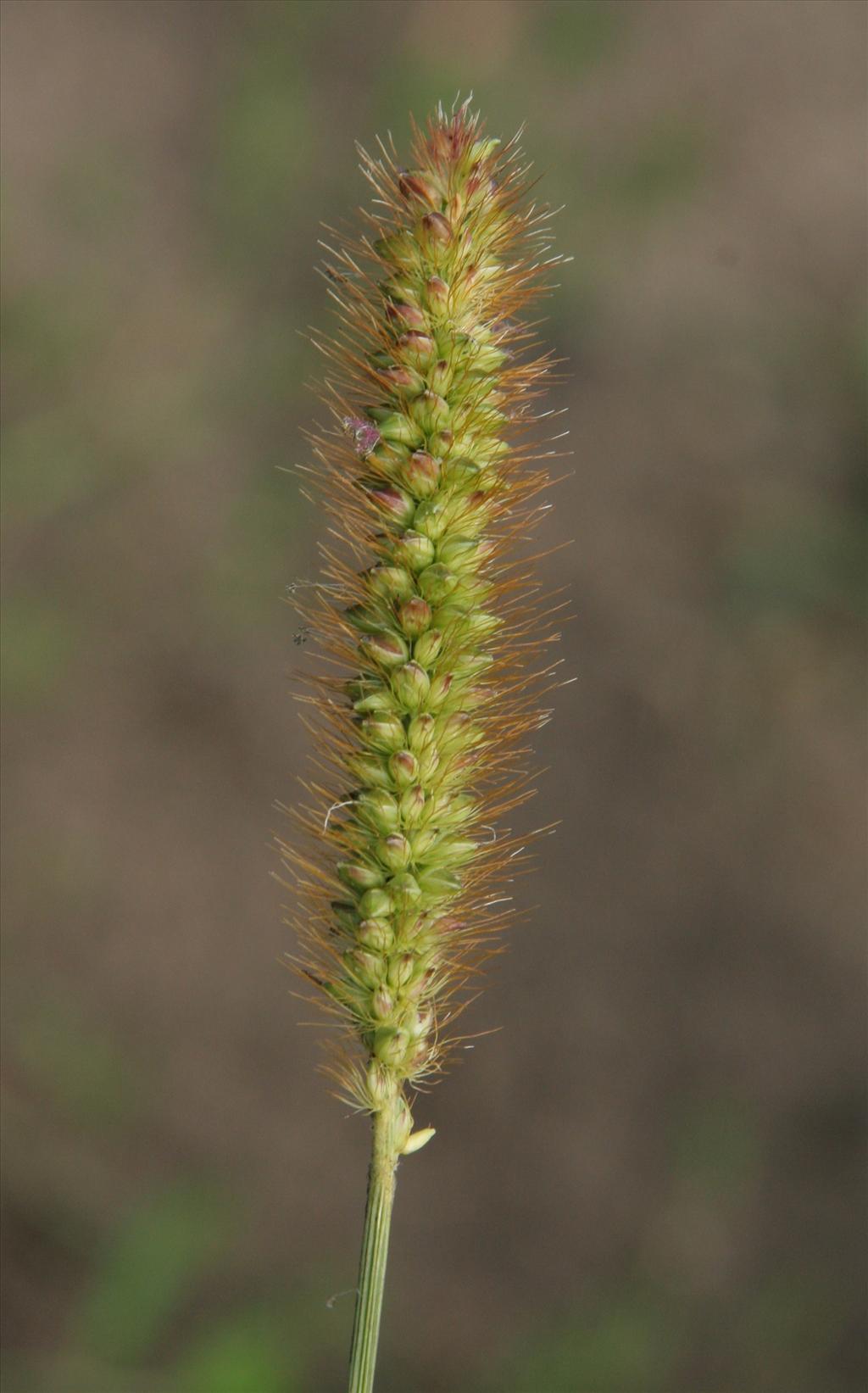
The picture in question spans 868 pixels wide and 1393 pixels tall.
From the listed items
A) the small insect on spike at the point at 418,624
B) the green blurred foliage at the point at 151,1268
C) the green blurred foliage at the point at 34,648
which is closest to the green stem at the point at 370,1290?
the small insect on spike at the point at 418,624

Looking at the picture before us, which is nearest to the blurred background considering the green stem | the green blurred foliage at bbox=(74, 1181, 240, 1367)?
the green blurred foliage at bbox=(74, 1181, 240, 1367)

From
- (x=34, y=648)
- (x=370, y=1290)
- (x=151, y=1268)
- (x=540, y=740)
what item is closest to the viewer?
(x=370, y=1290)

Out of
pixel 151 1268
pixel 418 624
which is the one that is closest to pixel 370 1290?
pixel 418 624

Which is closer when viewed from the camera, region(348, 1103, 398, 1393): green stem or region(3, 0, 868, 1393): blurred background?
region(348, 1103, 398, 1393): green stem

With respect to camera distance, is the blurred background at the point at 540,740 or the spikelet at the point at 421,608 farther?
the blurred background at the point at 540,740

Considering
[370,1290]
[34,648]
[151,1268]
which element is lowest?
[151,1268]

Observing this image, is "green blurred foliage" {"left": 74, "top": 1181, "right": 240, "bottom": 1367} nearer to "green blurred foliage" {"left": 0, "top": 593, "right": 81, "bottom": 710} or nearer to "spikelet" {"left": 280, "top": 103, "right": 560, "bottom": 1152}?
"green blurred foliage" {"left": 0, "top": 593, "right": 81, "bottom": 710}

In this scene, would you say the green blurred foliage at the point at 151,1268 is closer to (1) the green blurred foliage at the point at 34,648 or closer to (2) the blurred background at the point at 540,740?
(2) the blurred background at the point at 540,740

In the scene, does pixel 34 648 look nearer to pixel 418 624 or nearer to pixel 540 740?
pixel 540 740
